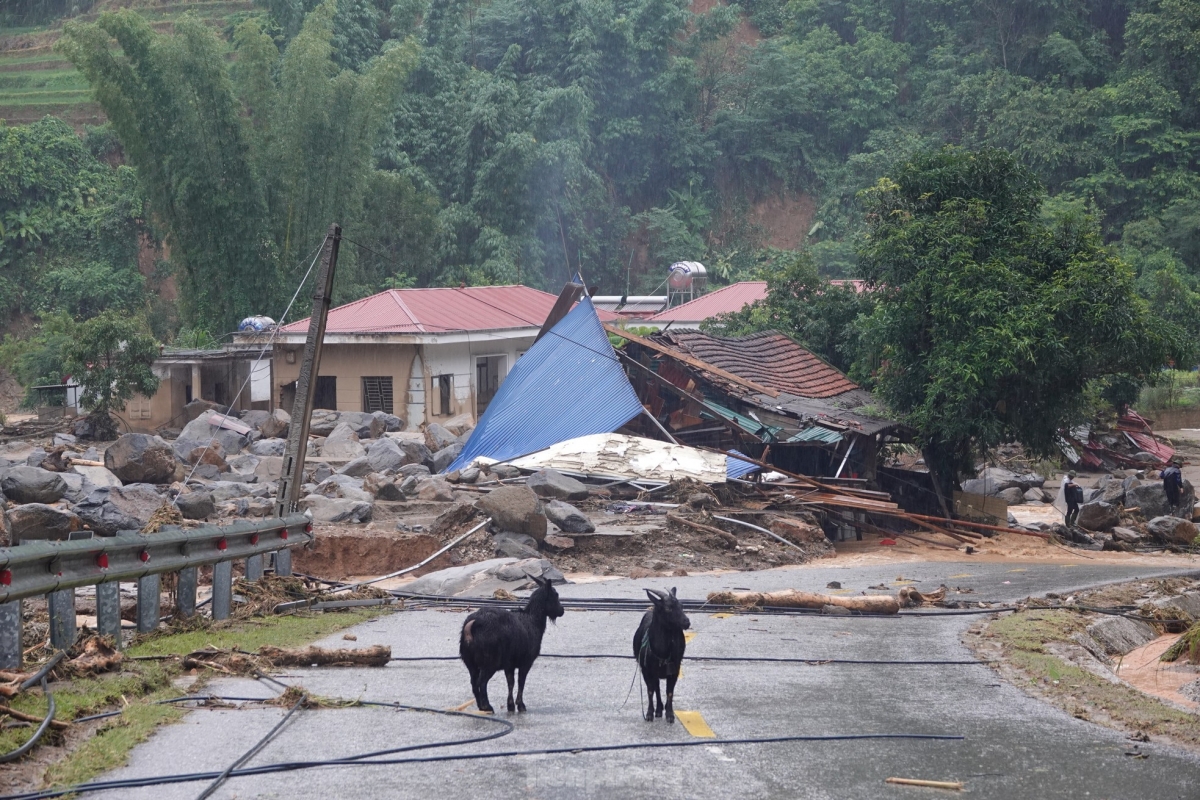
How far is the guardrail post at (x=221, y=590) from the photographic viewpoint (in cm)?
1014

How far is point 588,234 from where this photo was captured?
62.6 meters

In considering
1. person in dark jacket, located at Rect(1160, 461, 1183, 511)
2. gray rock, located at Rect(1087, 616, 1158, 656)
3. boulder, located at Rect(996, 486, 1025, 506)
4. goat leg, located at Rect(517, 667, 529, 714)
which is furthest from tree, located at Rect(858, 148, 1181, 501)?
goat leg, located at Rect(517, 667, 529, 714)

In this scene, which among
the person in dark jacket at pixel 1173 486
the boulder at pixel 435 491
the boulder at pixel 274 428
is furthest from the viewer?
the boulder at pixel 274 428

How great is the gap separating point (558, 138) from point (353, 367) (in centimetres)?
2664

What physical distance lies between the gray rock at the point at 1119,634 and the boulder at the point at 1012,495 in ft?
53.1

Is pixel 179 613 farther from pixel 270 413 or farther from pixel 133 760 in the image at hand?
pixel 270 413

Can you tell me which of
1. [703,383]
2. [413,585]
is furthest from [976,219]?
[413,585]

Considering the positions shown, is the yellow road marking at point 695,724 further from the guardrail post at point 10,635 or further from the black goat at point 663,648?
the guardrail post at point 10,635

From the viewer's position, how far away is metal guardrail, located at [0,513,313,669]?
7215 millimetres

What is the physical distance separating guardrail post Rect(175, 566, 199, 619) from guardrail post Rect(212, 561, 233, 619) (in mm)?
276

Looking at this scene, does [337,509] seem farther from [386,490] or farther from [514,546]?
[514,546]

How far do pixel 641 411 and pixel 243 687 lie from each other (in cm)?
1645

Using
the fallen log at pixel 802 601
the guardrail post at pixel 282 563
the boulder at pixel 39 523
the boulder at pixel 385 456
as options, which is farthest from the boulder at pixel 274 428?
the fallen log at pixel 802 601

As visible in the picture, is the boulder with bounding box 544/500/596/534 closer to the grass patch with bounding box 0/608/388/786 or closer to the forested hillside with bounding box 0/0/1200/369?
the grass patch with bounding box 0/608/388/786
